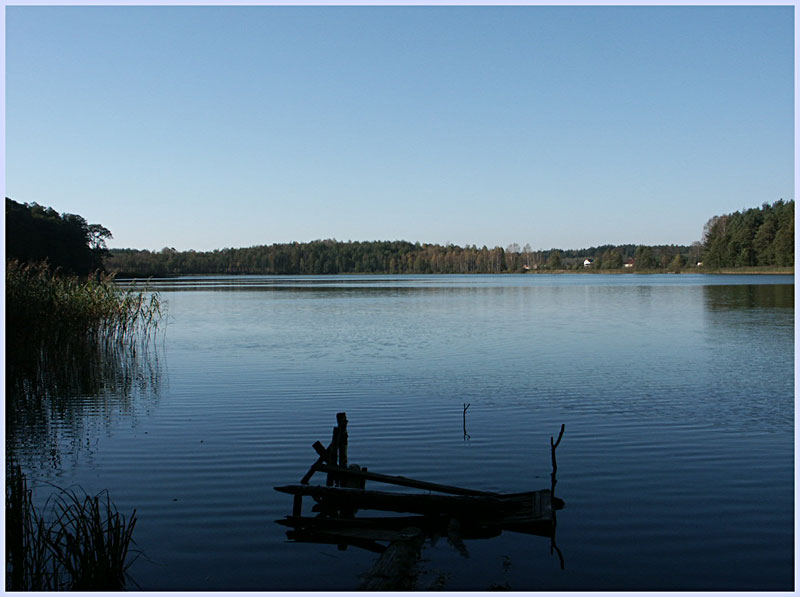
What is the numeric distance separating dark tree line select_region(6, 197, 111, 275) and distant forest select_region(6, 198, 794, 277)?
79 mm

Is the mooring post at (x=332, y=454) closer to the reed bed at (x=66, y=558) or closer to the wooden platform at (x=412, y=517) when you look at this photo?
the wooden platform at (x=412, y=517)

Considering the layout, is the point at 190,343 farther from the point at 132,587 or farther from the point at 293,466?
the point at 132,587

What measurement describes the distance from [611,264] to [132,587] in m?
162

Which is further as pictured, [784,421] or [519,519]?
[784,421]

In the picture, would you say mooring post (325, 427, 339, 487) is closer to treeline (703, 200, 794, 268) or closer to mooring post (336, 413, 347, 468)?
mooring post (336, 413, 347, 468)

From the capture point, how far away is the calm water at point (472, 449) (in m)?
6.25

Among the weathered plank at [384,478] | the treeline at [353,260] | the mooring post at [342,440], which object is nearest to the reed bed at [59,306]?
the mooring post at [342,440]

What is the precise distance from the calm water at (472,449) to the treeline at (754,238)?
82.0m

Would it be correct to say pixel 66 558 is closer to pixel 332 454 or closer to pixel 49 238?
pixel 332 454

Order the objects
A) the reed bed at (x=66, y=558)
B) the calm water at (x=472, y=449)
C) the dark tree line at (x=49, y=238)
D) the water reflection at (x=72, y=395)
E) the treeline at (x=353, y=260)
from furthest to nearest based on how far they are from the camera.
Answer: the treeline at (x=353, y=260) → the dark tree line at (x=49, y=238) → the water reflection at (x=72, y=395) → the calm water at (x=472, y=449) → the reed bed at (x=66, y=558)

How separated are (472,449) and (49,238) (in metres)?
57.5

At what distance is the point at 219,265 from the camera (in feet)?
597

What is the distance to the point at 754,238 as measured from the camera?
10700 cm

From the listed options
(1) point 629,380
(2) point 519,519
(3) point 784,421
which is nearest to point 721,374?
(1) point 629,380
